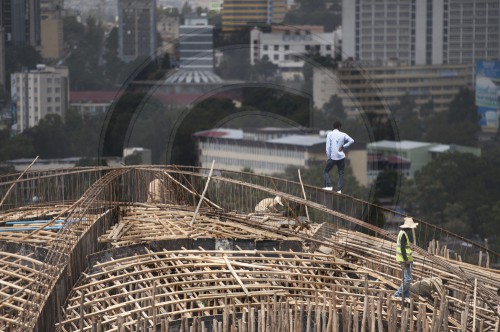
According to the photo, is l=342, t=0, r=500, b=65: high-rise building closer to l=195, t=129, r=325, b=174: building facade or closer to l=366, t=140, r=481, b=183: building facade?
l=366, t=140, r=481, b=183: building facade

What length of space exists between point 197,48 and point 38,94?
1397 centimetres

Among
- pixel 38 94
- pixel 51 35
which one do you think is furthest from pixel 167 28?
pixel 38 94

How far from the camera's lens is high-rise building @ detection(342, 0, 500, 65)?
435 ft

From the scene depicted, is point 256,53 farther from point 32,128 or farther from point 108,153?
point 108,153

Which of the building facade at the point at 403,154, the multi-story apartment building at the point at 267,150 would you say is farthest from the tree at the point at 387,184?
the multi-story apartment building at the point at 267,150

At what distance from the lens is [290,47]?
435ft

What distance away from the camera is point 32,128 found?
11694cm

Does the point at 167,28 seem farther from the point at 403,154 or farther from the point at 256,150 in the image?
the point at 403,154

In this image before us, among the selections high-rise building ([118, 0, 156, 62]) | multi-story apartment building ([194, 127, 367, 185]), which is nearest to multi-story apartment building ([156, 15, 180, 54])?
high-rise building ([118, 0, 156, 62])

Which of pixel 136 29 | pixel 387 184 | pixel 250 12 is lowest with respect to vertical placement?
pixel 387 184

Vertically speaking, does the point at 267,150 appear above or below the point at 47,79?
below

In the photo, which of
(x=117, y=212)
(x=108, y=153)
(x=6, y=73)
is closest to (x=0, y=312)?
(x=117, y=212)

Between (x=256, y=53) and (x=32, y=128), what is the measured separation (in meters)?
24.3

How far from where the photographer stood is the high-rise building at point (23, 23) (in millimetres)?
125875
